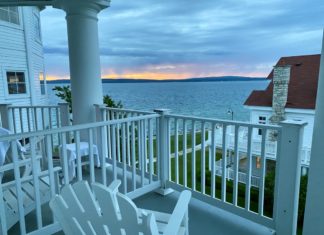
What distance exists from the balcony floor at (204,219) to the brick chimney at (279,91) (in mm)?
7666

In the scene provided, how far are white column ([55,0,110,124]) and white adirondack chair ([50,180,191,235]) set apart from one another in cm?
277

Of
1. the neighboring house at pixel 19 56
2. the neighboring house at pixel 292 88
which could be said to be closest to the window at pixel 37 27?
the neighboring house at pixel 19 56

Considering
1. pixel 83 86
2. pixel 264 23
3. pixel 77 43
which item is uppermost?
pixel 264 23

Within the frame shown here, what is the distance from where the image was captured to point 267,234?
2.30m

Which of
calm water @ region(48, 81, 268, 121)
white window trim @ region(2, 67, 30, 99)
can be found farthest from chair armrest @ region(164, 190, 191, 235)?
calm water @ region(48, 81, 268, 121)

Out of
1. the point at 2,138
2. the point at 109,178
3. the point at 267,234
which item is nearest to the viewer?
the point at 2,138

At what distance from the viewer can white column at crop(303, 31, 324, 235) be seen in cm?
174

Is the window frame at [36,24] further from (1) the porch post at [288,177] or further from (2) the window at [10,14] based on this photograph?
(1) the porch post at [288,177]

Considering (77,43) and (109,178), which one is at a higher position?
(77,43)

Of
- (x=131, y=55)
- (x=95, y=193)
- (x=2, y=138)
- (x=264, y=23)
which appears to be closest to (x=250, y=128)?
(x=95, y=193)

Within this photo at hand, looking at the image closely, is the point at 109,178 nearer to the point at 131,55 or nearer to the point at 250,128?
the point at 250,128

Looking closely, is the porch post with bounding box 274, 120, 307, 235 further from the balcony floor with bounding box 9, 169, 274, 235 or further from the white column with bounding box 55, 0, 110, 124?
the white column with bounding box 55, 0, 110, 124

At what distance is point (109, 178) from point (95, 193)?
2.47m

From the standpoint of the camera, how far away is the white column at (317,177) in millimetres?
1735
